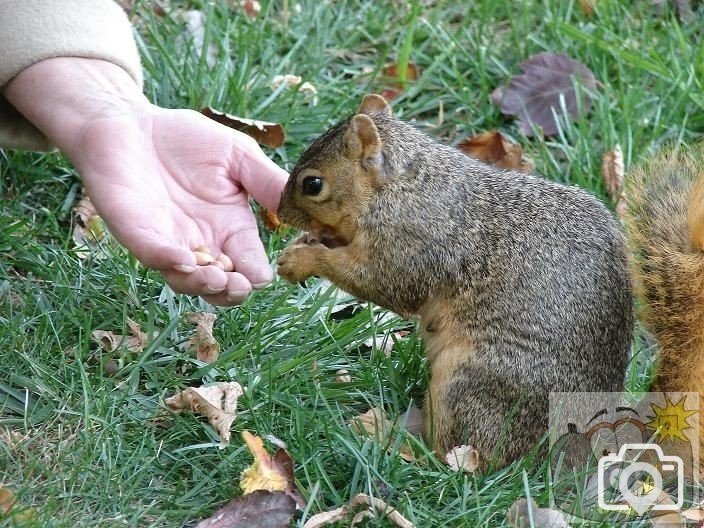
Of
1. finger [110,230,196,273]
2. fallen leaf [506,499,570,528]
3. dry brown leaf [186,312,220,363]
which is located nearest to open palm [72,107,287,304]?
finger [110,230,196,273]

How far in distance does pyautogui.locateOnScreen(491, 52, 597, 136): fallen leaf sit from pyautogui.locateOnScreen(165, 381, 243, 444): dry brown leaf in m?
1.39

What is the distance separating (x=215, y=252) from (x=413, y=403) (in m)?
0.49

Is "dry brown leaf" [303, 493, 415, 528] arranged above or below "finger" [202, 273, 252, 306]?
below

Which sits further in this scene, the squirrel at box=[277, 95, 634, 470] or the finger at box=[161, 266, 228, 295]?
the squirrel at box=[277, 95, 634, 470]

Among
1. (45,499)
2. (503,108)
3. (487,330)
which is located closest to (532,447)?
(487,330)

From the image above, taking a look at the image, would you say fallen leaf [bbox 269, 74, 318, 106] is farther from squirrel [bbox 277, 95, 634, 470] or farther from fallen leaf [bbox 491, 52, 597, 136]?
squirrel [bbox 277, 95, 634, 470]

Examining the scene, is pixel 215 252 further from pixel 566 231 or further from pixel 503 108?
pixel 503 108

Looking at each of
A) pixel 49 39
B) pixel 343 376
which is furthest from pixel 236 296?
pixel 49 39

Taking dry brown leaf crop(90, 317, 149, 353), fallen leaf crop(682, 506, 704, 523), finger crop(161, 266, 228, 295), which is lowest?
dry brown leaf crop(90, 317, 149, 353)

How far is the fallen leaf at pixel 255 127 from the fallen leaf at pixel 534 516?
1.27 metres

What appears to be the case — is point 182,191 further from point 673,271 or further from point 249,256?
point 673,271

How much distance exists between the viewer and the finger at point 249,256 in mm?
2158

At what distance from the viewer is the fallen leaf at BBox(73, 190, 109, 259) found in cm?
258

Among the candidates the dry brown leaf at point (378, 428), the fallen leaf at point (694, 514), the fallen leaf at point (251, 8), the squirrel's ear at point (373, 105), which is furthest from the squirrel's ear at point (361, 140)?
the fallen leaf at point (251, 8)
